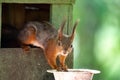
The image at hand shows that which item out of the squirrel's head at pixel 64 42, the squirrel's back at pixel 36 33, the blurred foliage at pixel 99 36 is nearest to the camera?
the squirrel's head at pixel 64 42

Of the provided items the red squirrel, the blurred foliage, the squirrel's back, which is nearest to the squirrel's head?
the red squirrel

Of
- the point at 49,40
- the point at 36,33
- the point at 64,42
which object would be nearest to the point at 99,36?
the point at 36,33

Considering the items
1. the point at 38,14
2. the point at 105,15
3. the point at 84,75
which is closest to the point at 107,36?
the point at 105,15

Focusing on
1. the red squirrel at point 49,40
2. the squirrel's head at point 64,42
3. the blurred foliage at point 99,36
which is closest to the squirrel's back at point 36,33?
the red squirrel at point 49,40

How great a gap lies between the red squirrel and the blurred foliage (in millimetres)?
4059

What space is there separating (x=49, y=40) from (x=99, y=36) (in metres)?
4.96

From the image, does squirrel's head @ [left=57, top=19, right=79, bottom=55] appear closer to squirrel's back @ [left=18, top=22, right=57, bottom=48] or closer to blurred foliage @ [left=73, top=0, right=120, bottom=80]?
squirrel's back @ [left=18, top=22, right=57, bottom=48]

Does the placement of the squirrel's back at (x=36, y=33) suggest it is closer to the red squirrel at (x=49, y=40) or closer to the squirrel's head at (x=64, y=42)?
the red squirrel at (x=49, y=40)

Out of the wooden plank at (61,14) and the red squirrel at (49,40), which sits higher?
the wooden plank at (61,14)

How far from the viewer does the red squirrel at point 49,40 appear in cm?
648

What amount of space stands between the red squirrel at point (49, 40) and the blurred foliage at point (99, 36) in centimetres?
406

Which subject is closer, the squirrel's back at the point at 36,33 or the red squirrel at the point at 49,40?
the red squirrel at the point at 49,40

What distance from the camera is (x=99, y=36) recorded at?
11609mm

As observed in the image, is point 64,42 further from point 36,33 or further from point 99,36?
point 99,36
